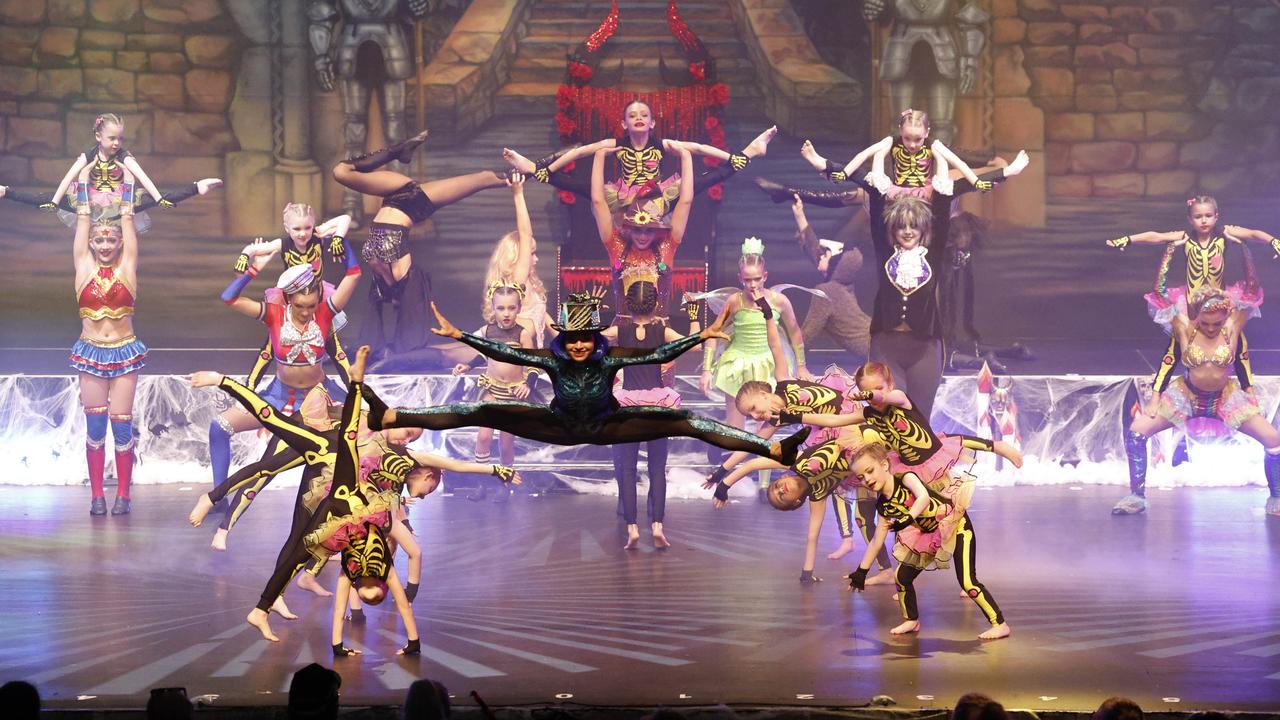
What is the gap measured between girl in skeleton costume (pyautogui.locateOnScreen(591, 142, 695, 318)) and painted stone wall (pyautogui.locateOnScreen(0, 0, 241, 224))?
2913mm

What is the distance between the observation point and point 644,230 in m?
9.68

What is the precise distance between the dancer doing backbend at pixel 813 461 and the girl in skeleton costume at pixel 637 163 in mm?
2233

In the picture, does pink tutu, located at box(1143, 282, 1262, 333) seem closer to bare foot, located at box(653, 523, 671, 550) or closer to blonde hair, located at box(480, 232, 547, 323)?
bare foot, located at box(653, 523, 671, 550)

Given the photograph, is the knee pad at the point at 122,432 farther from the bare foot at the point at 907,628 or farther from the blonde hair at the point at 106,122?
the bare foot at the point at 907,628

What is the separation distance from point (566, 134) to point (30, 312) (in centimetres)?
417

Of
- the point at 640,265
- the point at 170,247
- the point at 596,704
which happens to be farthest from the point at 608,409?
the point at 170,247

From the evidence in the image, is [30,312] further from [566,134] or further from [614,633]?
[614,633]

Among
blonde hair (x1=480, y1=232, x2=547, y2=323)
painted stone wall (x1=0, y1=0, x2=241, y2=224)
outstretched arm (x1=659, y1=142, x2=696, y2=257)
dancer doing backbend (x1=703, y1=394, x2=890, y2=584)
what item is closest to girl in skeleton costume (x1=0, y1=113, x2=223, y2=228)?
painted stone wall (x1=0, y1=0, x2=241, y2=224)

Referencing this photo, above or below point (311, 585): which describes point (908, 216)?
above

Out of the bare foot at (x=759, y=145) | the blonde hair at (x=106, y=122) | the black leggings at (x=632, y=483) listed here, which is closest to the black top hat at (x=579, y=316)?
the black leggings at (x=632, y=483)

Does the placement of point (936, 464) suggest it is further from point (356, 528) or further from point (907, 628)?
point (356, 528)

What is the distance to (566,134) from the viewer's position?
1091 cm

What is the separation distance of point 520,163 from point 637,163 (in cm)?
83

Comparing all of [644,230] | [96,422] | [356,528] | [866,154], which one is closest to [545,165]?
[644,230]
